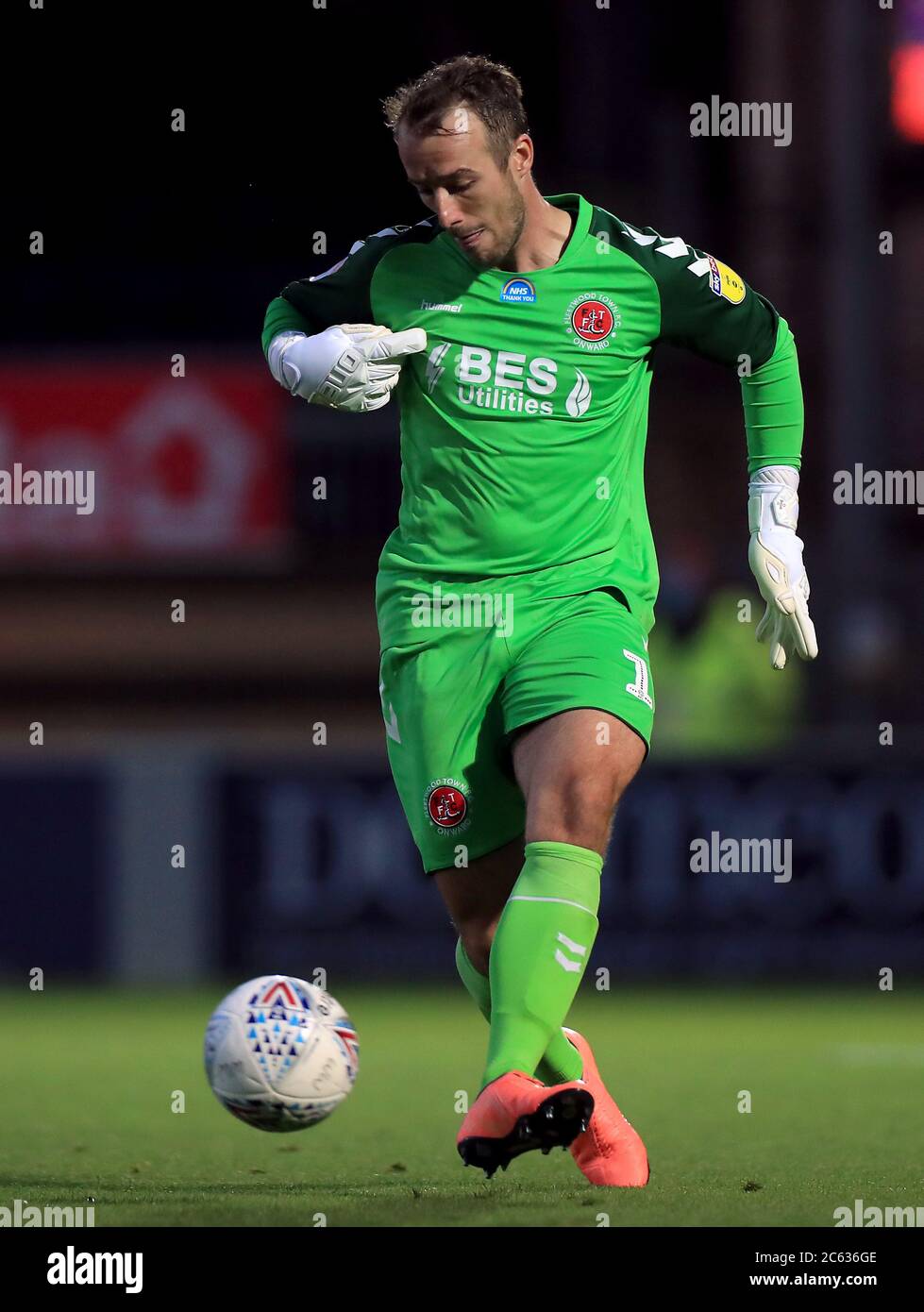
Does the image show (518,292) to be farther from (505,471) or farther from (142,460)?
(142,460)

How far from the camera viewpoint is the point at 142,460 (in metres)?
17.4

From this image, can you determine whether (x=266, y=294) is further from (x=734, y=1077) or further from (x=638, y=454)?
(x=638, y=454)

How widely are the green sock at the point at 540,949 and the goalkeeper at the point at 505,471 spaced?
0.04 m

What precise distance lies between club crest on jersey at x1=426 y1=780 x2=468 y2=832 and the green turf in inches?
32.5

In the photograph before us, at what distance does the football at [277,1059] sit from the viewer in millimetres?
5434

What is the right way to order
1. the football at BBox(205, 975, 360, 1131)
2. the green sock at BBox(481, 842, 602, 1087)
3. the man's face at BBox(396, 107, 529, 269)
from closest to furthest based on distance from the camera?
the green sock at BBox(481, 842, 602, 1087)
the man's face at BBox(396, 107, 529, 269)
the football at BBox(205, 975, 360, 1131)

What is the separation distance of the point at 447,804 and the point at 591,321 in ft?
3.80

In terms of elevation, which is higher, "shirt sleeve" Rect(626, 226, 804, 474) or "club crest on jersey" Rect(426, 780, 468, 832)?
"shirt sleeve" Rect(626, 226, 804, 474)

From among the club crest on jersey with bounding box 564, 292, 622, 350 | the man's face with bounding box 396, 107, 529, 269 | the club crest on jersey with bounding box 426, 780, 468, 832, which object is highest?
the man's face with bounding box 396, 107, 529, 269

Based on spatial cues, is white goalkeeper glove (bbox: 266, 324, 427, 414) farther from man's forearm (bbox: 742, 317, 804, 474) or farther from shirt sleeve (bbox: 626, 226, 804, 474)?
man's forearm (bbox: 742, 317, 804, 474)

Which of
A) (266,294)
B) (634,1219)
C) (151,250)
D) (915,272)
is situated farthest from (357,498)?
(634,1219)

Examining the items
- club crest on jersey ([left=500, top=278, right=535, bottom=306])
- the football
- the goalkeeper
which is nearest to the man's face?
the goalkeeper

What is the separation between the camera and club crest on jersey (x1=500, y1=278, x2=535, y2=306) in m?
5.37

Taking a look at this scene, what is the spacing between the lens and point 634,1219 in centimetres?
Result: 454
